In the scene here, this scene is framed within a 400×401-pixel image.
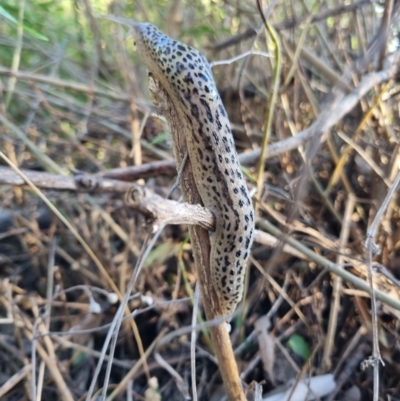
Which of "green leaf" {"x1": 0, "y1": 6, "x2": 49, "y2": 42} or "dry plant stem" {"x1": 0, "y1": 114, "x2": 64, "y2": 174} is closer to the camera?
"green leaf" {"x1": 0, "y1": 6, "x2": 49, "y2": 42}

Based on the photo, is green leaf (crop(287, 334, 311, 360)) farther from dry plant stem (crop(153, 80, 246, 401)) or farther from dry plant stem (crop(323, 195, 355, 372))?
dry plant stem (crop(153, 80, 246, 401))

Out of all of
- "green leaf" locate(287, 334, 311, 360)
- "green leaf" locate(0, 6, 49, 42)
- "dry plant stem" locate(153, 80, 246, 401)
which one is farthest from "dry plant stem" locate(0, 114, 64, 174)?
"green leaf" locate(287, 334, 311, 360)

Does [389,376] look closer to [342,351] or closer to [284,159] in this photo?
[342,351]

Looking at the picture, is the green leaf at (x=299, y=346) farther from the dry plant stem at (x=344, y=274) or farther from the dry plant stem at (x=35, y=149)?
the dry plant stem at (x=35, y=149)

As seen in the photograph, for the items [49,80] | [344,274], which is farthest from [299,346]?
[49,80]

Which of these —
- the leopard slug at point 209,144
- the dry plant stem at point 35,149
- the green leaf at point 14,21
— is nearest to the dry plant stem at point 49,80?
the dry plant stem at point 35,149

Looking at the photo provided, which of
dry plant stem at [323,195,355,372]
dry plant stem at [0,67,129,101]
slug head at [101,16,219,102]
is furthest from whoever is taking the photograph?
dry plant stem at [0,67,129,101]

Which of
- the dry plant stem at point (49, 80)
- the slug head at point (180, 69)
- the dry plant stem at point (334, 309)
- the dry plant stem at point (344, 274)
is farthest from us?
the dry plant stem at point (49, 80)

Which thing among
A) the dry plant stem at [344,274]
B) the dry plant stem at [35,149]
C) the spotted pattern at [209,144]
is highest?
the spotted pattern at [209,144]
